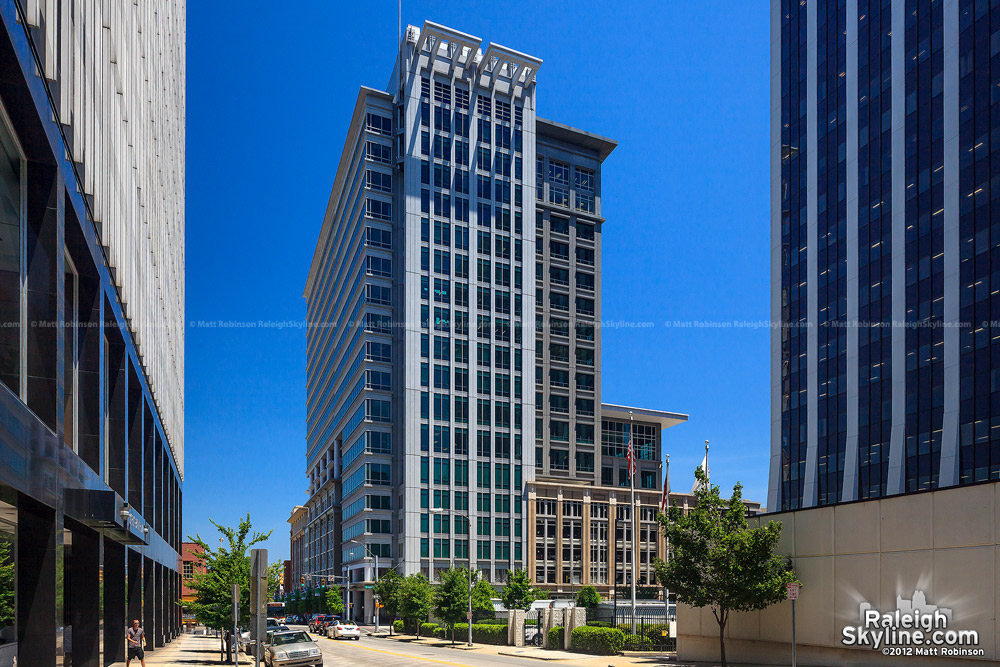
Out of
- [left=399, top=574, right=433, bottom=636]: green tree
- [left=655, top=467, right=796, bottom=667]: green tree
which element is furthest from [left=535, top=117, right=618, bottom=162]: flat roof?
[left=655, top=467, right=796, bottom=667]: green tree

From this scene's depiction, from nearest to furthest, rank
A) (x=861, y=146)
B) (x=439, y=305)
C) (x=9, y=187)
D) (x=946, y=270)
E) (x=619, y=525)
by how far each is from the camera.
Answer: (x=9, y=187)
(x=946, y=270)
(x=861, y=146)
(x=439, y=305)
(x=619, y=525)

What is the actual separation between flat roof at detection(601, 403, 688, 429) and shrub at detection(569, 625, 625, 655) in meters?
75.5

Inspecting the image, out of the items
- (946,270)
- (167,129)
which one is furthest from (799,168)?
(167,129)

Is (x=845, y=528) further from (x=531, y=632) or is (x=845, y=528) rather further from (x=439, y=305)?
(x=439, y=305)

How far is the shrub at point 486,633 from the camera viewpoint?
55062mm

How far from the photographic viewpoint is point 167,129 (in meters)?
49.8

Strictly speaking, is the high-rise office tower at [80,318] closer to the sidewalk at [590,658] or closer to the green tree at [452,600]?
the sidewalk at [590,658]

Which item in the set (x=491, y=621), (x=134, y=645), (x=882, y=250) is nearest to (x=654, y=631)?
(x=134, y=645)

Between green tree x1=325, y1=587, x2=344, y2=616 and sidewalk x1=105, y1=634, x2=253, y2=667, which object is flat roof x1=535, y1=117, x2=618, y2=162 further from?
sidewalk x1=105, y1=634, x2=253, y2=667

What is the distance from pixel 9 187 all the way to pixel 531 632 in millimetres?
44085

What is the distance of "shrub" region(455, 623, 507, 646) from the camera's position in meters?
55.1

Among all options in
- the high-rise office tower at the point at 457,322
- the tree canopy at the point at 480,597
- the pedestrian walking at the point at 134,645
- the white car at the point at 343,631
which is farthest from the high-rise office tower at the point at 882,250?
the pedestrian walking at the point at 134,645

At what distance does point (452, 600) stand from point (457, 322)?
4670cm

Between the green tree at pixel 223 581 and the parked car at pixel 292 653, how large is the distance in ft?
23.2
